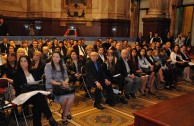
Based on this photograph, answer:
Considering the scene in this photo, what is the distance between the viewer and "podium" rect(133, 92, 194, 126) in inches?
92.0

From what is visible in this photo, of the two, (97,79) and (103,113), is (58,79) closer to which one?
(97,79)

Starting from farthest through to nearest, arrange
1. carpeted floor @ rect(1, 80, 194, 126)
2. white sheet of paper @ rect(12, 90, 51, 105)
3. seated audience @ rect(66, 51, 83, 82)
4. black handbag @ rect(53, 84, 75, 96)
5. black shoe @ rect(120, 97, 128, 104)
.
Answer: seated audience @ rect(66, 51, 83, 82), black shoe @ rect(120, 97, 128, 104), carpeted floor @ rect(1, 80, 194, 126), black handbag @ rect(53, 84, 75, 96), white sheet of paper @ rect(12, 90, 51, 105)

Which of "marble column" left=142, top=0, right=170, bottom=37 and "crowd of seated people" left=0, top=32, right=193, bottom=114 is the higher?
"marble column" left=142, top=0, right=170, bottom=37

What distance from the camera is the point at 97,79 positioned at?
511 cm

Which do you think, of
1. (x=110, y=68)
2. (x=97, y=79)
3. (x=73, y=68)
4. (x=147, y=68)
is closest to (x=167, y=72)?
(x=147, y=68)

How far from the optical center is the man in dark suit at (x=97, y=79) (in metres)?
4.97

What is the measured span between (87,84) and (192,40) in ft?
34.7

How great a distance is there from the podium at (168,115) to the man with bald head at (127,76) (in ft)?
8.56

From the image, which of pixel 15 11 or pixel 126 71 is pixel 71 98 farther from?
pixel 15 11

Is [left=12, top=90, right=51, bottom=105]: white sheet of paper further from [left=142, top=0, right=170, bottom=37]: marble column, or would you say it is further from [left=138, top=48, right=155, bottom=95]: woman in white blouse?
[left=142, top=0, right=170, bottom=37]: marble column

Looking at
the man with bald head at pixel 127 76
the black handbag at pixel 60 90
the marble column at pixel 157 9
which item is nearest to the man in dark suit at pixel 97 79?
the man with bald head at pixel 127 76

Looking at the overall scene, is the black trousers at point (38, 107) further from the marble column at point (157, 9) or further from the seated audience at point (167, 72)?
the marble column at point (157, 9)

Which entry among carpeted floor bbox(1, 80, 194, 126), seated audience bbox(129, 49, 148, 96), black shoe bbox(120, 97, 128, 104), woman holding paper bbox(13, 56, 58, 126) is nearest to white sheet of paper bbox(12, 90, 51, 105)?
woman holding paper bbox(13, 56, 58, 126)

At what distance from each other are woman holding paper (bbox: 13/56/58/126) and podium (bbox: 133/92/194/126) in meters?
1.78
